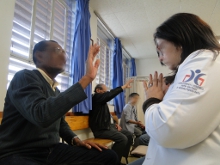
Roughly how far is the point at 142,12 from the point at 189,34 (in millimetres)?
3340

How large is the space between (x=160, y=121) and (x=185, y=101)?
0.09 metres

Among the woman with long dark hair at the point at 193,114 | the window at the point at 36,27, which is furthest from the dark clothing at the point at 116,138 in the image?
the woman with long dark hair at the point at 193,114

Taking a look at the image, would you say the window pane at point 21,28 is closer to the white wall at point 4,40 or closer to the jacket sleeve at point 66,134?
the white wall at point 4,40

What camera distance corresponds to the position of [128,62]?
695cm

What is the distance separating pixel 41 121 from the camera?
786 mm

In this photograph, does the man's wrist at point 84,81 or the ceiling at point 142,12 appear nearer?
the man's wrist at point 84,81

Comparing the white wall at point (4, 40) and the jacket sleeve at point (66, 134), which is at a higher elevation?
the white wall at point (4, 40)

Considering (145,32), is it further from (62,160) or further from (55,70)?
(62,160)

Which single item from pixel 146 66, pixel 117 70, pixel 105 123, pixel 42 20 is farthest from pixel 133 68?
pixel 42 20

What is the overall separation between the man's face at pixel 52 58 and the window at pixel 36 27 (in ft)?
2.69

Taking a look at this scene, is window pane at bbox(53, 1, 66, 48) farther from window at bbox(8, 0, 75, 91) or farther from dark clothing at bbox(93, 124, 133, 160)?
dark clothing at bbox(93, 124, 133, 160)

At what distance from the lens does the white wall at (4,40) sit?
1.70 meters

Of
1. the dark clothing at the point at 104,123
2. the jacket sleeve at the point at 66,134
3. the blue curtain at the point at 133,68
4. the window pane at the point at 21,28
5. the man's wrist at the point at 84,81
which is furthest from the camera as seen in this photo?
the blue curtain at the point at 133,68

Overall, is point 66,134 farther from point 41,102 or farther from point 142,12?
point 142,12
